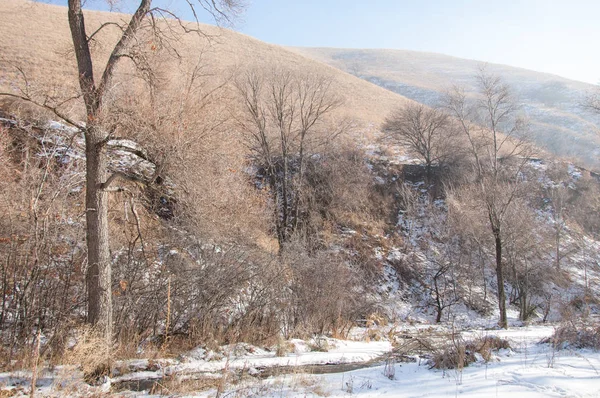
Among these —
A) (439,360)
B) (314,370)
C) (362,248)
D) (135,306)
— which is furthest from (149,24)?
(362,248)

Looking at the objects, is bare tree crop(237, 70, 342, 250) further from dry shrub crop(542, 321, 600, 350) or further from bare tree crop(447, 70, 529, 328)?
dry shrub crop(542, 321, 600, 350)

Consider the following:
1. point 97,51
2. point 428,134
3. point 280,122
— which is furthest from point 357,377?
point 428,134

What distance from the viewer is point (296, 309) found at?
10.3 meters

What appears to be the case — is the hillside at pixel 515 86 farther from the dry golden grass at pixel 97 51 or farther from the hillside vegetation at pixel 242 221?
the dry golden grass at pixel 97 51

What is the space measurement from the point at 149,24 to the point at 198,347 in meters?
6.23

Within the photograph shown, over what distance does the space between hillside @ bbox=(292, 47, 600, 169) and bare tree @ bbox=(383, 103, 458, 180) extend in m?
4.48

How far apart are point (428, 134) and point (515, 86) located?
8057cm

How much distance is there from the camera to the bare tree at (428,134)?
94.8 ft

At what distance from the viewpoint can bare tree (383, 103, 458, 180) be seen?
94.8 ft

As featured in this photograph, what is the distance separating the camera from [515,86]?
91.2 meters

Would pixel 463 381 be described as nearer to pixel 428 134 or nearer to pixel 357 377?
pixel 357 377

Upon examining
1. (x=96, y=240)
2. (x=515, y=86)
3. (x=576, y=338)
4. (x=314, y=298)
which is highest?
(x=515, y=86)

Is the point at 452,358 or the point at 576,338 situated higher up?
the point at 452,358

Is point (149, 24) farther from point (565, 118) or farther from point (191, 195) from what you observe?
point (565, 118)
